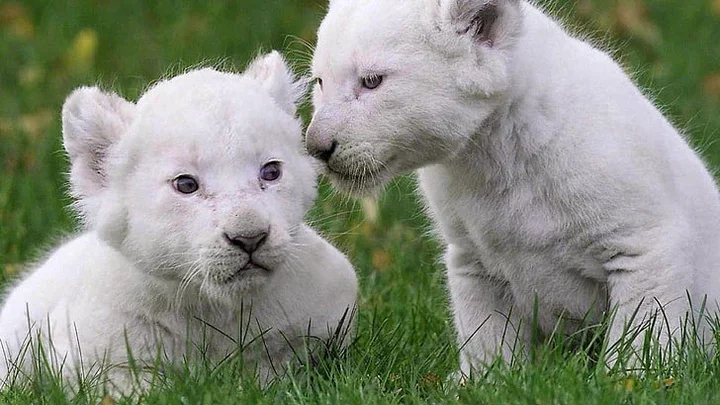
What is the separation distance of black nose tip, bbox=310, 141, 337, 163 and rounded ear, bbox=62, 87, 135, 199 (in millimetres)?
741

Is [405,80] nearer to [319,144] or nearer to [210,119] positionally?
[319,144]

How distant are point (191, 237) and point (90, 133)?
694mm

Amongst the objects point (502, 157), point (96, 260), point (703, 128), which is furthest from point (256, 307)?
point (703, 128)

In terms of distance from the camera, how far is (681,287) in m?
5.77

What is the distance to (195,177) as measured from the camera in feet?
17.5

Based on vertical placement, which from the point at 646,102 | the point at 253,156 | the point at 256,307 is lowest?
the point at 256,307

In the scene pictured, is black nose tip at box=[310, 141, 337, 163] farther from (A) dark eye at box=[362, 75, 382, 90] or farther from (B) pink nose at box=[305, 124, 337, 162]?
(A) dark eye at box=[362, 75, 382, 90]

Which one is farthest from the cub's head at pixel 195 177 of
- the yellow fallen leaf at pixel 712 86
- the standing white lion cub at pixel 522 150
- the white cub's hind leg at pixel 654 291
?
the yellow fallen leaf at pixel 712 86

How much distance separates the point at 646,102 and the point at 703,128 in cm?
434

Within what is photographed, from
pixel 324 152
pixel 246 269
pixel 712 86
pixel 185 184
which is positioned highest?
pixel 712 86

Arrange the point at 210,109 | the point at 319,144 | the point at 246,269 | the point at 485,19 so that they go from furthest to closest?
the point at 485,19 < the point at 319,144 < the point at 210,109 < the point at 246,269

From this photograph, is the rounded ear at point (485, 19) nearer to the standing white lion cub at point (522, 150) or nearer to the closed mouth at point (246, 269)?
the standing white lion cub at point (522, 150)

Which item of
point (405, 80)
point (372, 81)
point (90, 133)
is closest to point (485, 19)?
point (405, 80)

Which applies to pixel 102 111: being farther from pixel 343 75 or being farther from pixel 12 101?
pixel 12 101
